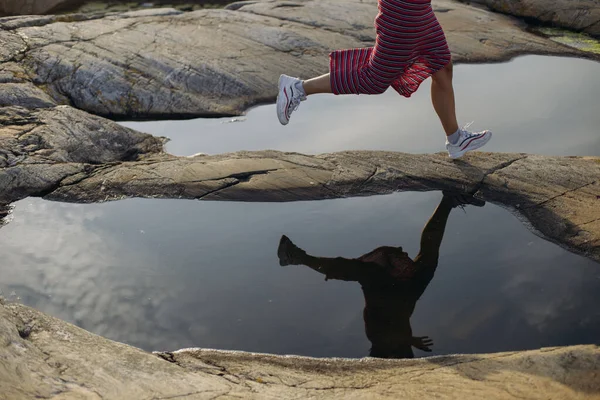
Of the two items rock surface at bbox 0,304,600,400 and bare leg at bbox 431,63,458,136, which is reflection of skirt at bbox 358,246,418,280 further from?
bare leg at bbox 431,63,458,136

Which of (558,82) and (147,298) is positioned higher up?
(558,82)

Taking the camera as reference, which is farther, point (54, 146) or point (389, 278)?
point (54, 146)

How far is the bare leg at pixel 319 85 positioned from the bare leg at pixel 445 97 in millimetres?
598

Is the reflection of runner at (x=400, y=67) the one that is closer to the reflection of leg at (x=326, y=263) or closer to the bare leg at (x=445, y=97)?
the bare leg at (x=445, y=97)

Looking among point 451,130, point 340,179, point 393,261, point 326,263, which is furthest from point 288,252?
point 451,130

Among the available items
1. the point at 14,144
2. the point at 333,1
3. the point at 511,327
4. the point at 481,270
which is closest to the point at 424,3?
the point at 481,270

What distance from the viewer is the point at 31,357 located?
2.35 m

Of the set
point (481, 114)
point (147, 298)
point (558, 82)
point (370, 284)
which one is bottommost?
point (147, 298)

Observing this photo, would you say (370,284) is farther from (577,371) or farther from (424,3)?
(424,3)

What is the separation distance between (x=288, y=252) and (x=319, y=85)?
117 centimetres

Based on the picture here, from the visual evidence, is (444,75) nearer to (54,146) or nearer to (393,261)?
(393,261)

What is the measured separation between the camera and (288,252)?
138 inches

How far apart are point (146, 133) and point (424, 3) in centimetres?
205

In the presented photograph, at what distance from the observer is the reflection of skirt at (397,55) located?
383cm
